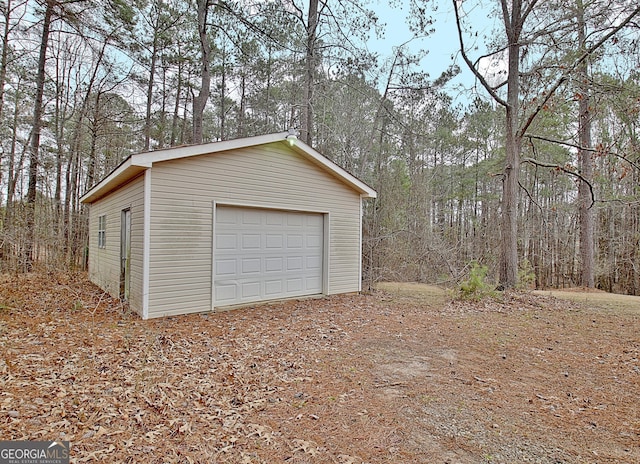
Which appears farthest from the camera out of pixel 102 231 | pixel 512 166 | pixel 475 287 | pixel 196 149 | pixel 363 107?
pixel 363 107

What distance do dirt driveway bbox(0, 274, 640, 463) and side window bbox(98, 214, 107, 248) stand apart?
105 inches

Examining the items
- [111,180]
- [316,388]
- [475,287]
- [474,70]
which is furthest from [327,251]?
[474,70]

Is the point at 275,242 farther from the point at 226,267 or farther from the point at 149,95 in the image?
the point at 149,95

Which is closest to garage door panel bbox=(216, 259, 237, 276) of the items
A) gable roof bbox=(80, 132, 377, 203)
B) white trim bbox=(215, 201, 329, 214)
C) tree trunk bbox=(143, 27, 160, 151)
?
white trim bbox=(215, 201, 329, 214)

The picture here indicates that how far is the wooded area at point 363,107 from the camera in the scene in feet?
27.2

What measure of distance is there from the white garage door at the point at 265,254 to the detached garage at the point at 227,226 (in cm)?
2

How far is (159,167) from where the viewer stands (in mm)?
5801

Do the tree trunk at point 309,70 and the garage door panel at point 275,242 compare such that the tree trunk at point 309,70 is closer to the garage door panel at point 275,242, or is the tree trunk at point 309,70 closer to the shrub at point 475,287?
the garage door panel at point 275,242

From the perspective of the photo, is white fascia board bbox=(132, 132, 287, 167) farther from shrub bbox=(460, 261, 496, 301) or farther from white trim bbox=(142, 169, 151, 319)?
shrub bbox=(460, 261, 496, 301)

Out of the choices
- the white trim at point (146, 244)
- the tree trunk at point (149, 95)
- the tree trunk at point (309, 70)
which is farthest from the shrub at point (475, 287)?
the tree trunk at point (149, 95)

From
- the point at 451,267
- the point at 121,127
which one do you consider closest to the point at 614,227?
the point at 451,267

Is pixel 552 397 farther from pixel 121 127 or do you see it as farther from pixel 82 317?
pixel 121 127

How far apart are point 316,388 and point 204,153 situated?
180 inches

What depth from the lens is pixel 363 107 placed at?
36.7ft
